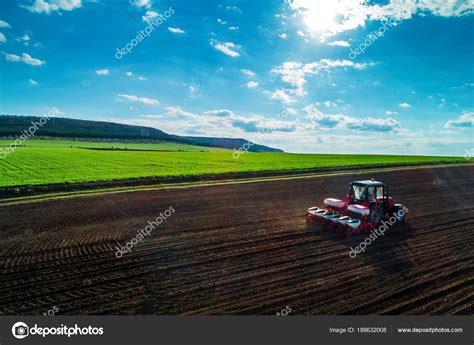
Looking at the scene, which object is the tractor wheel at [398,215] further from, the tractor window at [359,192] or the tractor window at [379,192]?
the tractor window at [359,192]

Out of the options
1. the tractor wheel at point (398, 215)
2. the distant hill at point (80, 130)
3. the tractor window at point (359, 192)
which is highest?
the distant hill at point (80, 130)

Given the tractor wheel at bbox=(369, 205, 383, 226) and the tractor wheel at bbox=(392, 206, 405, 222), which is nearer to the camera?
the tractor wheel at bbox=(369, 205, 383, 226)

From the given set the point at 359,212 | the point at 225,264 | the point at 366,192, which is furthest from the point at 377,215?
the point at 225,264

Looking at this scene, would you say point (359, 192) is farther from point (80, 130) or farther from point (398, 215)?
point (80, 130)

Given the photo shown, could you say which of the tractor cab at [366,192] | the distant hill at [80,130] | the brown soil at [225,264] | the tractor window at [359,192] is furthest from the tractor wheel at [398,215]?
the distant hill at [80,130]

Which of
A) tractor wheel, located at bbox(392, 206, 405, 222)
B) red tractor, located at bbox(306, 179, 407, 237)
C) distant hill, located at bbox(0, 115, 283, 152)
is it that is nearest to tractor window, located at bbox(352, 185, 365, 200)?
red tractor, located at bbox(306, 179, 407, 237)

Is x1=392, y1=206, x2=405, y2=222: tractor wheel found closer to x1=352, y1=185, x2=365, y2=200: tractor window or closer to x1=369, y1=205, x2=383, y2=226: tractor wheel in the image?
x1=369, y1=205, x2=383, y2=226: tractor wheel

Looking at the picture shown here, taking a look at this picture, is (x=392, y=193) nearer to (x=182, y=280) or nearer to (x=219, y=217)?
(x=219, y=217)
